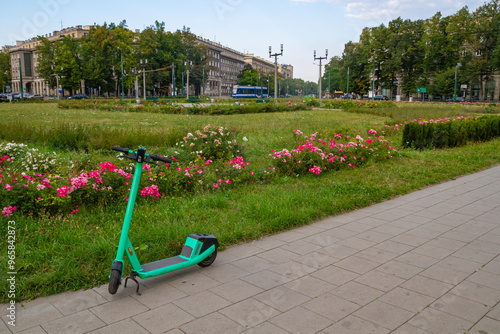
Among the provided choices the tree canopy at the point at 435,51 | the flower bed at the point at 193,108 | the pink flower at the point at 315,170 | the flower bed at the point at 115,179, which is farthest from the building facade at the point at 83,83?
the pink flower at the point at 315,170

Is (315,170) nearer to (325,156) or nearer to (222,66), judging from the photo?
(325,156)

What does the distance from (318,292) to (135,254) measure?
5.27ft

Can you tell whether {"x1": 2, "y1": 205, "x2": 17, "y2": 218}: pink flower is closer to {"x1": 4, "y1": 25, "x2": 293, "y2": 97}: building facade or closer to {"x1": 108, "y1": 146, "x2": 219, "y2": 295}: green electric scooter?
{"x1": 108, "y1": 146, "x2": 219, "y2": 295}: green electric scooter

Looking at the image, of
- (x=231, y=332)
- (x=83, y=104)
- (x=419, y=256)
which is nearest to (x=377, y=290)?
(x=419, y=256)

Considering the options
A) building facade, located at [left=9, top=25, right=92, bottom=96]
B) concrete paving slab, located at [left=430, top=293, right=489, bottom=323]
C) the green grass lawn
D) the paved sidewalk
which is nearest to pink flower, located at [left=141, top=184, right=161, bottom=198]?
the green grass lawn

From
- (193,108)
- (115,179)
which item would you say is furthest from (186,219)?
(193,108)

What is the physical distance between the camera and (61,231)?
457 cm

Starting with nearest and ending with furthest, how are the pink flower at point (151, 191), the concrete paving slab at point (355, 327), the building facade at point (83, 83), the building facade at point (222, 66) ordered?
the concrete paving slab at point (355, 327), the pink flower at point (151, 191), the building facade at point (83, 83), the building facade at point (222, 66)

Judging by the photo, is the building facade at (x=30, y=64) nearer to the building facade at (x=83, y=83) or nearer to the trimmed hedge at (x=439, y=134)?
the building facade at (x=83, y=83)

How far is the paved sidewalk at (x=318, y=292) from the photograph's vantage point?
9.64 feet

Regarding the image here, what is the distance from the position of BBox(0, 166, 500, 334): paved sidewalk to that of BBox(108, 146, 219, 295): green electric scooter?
145mm

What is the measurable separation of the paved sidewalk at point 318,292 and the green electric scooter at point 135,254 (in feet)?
0.48

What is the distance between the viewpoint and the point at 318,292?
3.47 metres

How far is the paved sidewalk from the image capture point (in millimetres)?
2939
